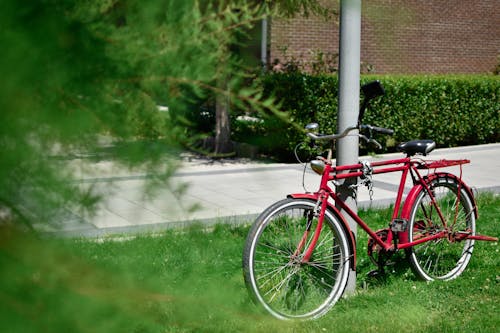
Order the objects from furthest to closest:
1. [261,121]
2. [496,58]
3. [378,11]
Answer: [496,58] → [261,121] → [378,11]

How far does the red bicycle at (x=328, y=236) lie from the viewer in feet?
12.0

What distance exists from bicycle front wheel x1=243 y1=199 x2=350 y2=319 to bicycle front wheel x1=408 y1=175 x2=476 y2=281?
643mm

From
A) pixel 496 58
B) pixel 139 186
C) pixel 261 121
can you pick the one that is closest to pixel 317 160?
pixel 261 121

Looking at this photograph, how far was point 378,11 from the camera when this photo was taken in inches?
31.6

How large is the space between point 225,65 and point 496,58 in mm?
18646

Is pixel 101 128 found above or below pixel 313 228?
above

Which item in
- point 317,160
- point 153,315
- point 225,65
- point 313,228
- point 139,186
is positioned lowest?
point 313,228

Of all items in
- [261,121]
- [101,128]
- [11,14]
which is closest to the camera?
[11,14]

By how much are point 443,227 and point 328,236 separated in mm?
876

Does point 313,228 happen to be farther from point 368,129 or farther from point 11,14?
point 11,14

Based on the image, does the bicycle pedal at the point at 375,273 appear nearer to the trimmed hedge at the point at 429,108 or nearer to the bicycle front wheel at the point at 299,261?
the bicycle front wheel at the point at 299,261

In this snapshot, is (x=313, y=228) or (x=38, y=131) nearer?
(x=38, y=131)

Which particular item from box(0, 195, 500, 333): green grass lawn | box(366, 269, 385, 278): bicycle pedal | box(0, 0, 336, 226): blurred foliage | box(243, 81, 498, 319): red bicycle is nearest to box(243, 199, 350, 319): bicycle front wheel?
box(243, 81, 498, 319): red bicycle

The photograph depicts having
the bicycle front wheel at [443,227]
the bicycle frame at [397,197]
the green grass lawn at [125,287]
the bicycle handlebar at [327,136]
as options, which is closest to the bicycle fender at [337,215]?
the bicycle frame at [397,197]
